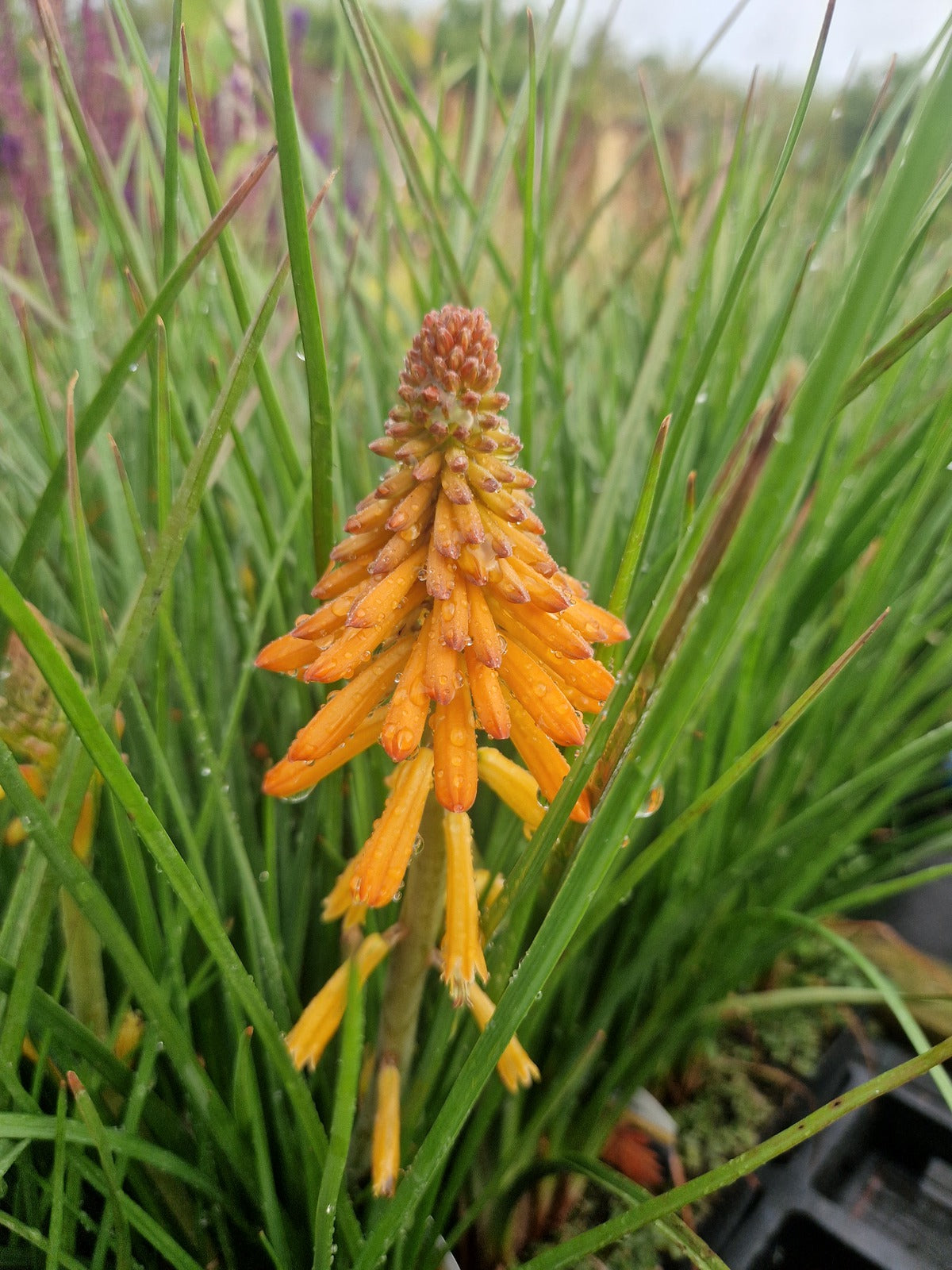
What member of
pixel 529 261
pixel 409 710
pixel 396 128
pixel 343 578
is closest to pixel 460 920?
pixel 409 710

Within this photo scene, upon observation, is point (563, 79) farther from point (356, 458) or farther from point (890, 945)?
point (890, 945)

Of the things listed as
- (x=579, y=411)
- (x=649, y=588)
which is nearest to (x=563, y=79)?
(x=579, y=411)

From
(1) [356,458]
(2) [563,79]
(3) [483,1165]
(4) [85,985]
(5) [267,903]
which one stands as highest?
(2) [563,79]

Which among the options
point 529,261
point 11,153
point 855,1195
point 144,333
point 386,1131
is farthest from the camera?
point 11,153

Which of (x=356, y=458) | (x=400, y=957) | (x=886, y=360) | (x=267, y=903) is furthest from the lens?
(x=356, y=458)

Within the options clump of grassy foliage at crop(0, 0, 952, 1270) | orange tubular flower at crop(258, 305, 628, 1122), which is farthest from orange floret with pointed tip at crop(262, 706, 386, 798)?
clump of grassy foliage at crop(0, 0, 952, 1270)

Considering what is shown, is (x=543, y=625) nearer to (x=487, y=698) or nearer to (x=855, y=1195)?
(x=487, y=698)
